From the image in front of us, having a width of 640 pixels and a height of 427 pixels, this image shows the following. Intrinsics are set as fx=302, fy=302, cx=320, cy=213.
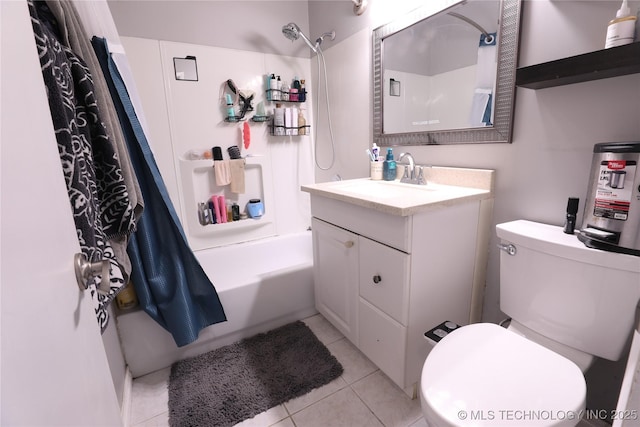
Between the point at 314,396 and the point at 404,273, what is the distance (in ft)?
2.34

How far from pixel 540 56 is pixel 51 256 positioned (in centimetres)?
151

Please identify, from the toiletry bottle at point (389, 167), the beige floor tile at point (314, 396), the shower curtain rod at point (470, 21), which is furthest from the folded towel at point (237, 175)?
the shower curtain rod at point (470, 21)

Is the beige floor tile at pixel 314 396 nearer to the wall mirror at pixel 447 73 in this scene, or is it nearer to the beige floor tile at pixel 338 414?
the beige floor tile at pixel 338 414

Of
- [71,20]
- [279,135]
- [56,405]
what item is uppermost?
[71,20]

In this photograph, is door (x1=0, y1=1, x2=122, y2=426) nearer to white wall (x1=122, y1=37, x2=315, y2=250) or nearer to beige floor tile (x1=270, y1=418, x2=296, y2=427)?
beige floor tile (x1=270, y1=418, x2=296, y2=427)

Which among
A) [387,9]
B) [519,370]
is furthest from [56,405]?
[387,9]

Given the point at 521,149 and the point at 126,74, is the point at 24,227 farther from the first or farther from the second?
the point at 521,149

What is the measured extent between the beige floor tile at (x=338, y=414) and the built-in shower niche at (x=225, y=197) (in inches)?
52.6

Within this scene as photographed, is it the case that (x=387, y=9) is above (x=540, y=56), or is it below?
above

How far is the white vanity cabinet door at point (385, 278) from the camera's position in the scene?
1151 millimetres

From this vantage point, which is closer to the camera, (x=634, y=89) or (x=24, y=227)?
(x=24, y=227)

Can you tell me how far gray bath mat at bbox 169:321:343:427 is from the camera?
1283 mm

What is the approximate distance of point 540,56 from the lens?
3.57ft

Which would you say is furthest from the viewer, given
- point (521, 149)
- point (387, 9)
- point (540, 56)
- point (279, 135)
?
point (279, 135)
